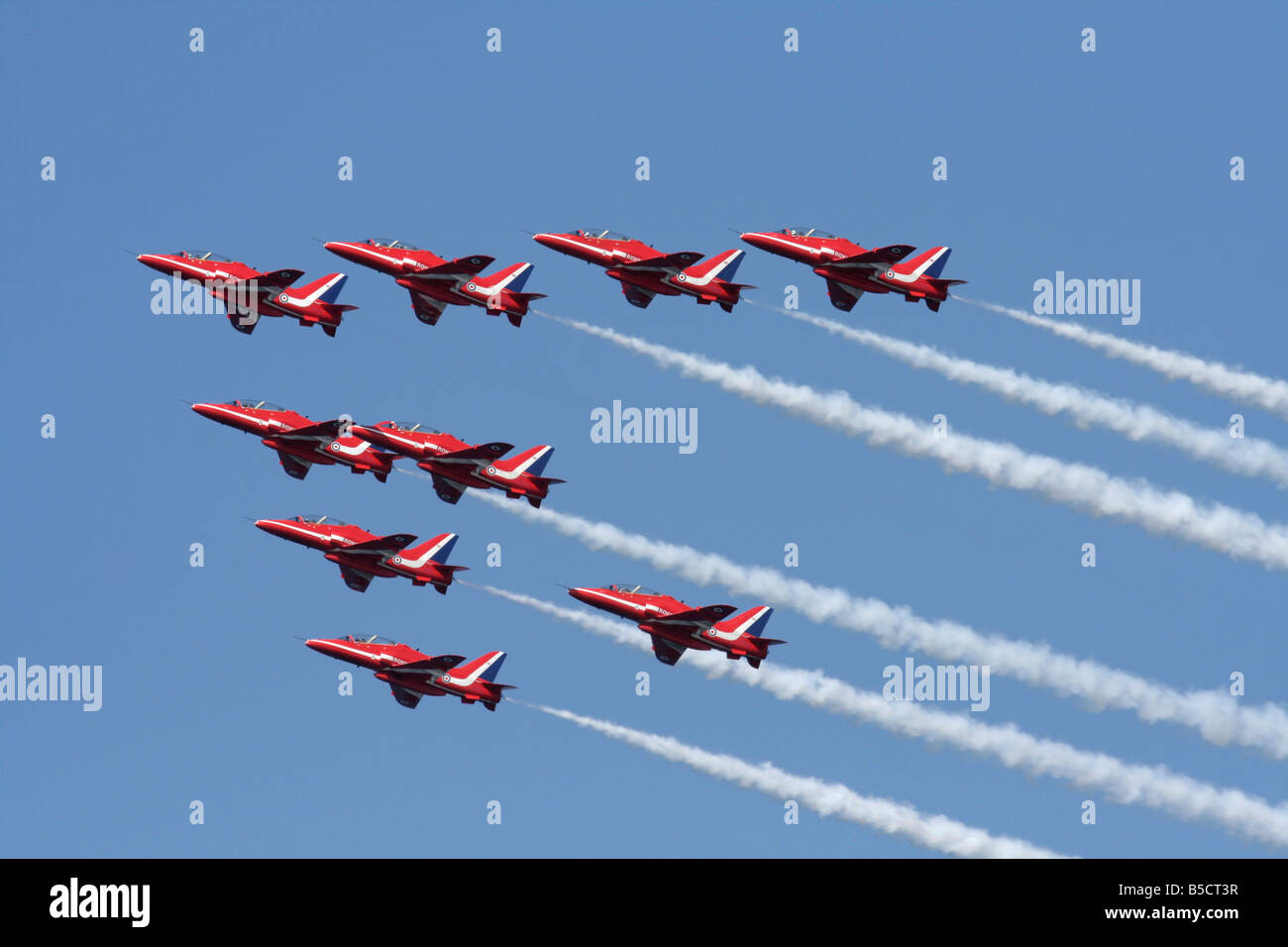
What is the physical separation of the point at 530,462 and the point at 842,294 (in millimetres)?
16189

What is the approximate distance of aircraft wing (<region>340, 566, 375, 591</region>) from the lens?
110812mm

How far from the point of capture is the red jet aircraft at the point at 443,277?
109125 mm

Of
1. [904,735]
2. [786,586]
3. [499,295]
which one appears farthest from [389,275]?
[904,735]

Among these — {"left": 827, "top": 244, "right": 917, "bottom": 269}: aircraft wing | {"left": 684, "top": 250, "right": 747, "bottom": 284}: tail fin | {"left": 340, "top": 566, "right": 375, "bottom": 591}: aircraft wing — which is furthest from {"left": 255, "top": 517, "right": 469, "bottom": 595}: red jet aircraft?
{"left": 827, "top": 244, "right": 917, "bottom": 269}: aircraft wing

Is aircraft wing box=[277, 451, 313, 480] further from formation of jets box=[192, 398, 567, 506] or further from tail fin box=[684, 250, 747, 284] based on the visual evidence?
tail fin box=[684, 250, 747, 284]

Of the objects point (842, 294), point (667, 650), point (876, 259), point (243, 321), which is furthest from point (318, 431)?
point (876, 259)

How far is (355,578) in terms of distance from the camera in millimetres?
110875

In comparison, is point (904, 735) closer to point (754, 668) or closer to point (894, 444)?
point (754, 668)

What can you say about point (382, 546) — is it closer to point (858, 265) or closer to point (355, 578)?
point (355, 578)

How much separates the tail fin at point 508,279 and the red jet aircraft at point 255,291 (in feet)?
20.2

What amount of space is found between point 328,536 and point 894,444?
27.1 meters
